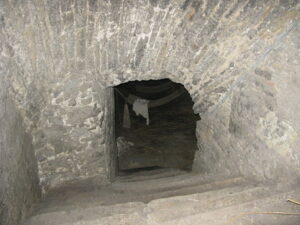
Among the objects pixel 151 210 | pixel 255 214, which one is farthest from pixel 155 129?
pixel 255 214

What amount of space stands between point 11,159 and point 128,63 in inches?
55.3

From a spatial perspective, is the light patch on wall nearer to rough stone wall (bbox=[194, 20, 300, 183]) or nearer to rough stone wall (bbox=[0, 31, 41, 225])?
rough stone wall (bbox=[194, 20, 300, 183])

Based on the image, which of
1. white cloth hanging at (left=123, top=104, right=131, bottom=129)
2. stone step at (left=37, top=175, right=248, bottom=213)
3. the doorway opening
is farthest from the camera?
white cloth hanging at (left=123, top=104, right=131, bottom=129)

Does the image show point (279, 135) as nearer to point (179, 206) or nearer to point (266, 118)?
point (266, 118)

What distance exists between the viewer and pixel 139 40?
2.53 m

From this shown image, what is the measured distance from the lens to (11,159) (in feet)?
7.22

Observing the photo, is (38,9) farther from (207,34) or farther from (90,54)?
(207,34)

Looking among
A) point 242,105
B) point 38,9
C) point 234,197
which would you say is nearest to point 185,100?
point 242,105

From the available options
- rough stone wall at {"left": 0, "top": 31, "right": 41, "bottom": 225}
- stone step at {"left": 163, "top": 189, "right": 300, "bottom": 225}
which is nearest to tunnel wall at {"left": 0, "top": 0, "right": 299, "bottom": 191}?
rough stone wall at {"left": 0, "top": 31, "right": 41, "bottom": 225}

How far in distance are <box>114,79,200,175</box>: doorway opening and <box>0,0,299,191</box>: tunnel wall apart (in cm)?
183

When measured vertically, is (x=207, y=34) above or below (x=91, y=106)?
above

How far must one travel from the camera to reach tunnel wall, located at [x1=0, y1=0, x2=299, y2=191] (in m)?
2.22

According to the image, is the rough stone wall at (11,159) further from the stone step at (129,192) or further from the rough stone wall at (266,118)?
the rough stone wall at (266,118)

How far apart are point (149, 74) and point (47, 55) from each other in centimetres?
108
